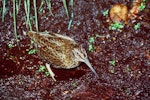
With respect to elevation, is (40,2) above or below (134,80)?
above

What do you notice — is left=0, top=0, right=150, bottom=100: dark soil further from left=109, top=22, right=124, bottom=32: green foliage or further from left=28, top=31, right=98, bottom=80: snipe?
left=28, top=31, right=98, bottom=80: snipe

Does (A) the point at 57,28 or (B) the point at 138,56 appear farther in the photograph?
(A) the point at 57,28

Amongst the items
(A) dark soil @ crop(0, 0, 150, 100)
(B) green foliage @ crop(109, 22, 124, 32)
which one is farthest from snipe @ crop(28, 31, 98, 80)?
(B) green foliage @ crop(109, 22, 124, 32)

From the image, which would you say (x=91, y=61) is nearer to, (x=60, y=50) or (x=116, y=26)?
(x=60, y=50)

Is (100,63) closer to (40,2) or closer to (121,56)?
(121,56)

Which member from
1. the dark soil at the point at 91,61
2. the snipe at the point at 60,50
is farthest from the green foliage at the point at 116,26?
the snipe at the point at 60,50

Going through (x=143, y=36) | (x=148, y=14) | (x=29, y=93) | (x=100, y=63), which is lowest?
(x=29, y=93)

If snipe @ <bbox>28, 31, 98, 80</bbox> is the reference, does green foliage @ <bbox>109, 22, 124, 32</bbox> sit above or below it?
above

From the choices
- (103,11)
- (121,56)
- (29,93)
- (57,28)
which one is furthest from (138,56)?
(29,93)
